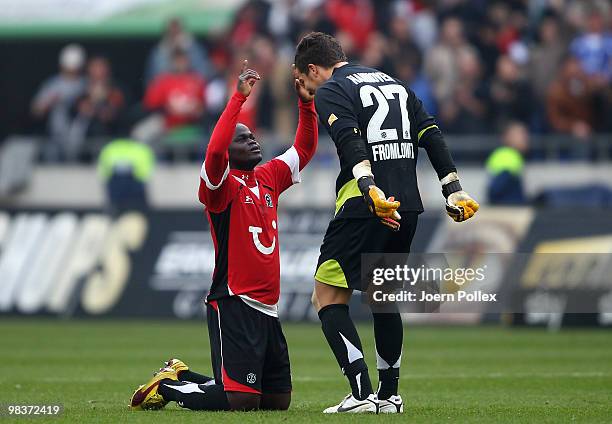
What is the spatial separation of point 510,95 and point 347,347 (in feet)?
43.4

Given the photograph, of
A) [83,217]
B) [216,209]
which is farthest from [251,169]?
[83,217]

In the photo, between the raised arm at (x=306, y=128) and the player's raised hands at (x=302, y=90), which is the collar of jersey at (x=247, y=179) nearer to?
the raised arm at (x=306, y=128)

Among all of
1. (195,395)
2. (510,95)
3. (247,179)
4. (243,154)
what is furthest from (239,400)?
(510,95)

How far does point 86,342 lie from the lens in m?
15.2

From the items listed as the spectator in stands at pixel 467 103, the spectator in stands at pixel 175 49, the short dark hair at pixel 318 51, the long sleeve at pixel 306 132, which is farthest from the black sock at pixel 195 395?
the spectator in stands at pixel 175 49

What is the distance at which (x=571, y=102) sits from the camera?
2030 cm

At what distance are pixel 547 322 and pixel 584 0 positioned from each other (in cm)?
605

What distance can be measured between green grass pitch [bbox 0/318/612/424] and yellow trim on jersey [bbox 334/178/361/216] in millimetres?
1305

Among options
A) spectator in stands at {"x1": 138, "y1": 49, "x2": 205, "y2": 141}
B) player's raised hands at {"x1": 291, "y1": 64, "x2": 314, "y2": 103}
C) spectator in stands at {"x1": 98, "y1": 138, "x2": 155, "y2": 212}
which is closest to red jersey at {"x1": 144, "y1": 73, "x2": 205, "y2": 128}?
spectator in stands at {"x1": 138, "y1": 49, "x2": 205, "y2": 141}

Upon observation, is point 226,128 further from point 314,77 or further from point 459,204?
point 459,204

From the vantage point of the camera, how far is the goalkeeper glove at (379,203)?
744cm

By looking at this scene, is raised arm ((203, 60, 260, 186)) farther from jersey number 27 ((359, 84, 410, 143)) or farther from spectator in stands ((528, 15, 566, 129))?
spectator in stands ((528, 15, 566, 129))

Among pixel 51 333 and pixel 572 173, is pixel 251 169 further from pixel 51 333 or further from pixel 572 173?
pixel 572 173

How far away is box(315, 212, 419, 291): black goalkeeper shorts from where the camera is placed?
7.91 metres
